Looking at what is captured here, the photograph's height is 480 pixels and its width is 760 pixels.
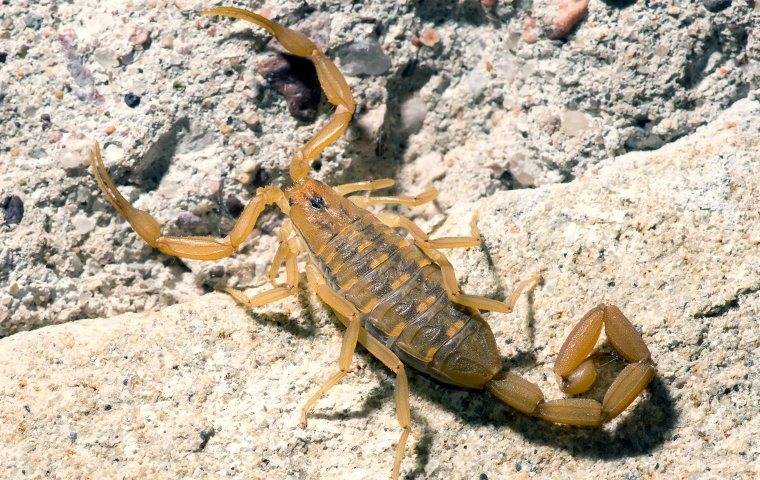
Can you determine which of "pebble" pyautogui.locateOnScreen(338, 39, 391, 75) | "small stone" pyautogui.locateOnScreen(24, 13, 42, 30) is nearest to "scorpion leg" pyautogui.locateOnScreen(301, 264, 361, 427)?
"pebble" pyautogui.locateOnScreen(338, 39, 391, 75)

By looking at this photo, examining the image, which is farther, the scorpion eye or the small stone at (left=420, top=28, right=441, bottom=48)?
the small stone at (left=420, top=28, right=441, bottom=48)

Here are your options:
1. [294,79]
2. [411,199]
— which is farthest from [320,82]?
[411,199]

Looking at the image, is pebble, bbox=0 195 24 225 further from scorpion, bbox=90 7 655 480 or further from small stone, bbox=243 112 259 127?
small stone, bbox=243 112 259 127

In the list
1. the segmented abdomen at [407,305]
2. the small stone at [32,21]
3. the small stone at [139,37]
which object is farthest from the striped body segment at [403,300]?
the small stone at [32,21]

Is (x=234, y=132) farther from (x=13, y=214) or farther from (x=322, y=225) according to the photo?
(x=13, y=214)

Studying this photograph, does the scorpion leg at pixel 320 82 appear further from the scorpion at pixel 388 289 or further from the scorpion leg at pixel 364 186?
the scorpion leg at pixel 364 186
